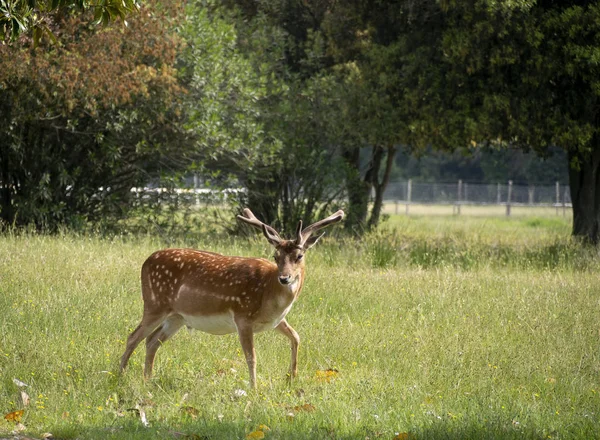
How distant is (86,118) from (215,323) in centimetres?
1047

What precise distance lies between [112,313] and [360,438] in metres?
4.15

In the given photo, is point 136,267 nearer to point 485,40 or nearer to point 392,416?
point 392,416

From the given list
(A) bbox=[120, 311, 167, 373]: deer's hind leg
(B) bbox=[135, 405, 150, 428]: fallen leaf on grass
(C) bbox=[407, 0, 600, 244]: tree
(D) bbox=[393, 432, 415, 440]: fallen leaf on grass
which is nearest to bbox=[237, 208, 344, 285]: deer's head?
(A) bbox=[120, 311, 167, 373]: deer's hind leg

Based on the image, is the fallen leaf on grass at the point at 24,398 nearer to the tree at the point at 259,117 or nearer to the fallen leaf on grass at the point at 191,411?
the fallen leaf on grass at the point at 191,411

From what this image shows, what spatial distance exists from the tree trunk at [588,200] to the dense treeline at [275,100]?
0.13 ft

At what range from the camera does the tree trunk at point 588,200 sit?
19047mm

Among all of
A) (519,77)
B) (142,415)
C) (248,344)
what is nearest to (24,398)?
(142,415)

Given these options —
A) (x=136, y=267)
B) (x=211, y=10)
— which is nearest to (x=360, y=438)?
(x=136, y=267)

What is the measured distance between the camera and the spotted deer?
299 inches

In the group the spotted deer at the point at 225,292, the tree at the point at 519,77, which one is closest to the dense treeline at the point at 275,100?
the tree at the point at 519,77

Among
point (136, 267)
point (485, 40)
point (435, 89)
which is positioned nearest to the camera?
point (136, 267)

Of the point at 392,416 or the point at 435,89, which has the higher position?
the point at 435,89

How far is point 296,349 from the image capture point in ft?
26.1

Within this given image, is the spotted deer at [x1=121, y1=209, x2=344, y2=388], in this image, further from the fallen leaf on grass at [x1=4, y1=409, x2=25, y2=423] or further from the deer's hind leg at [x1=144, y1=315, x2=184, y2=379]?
the fallen leaf on grass at [x1=4, y1=409, x2=25, y2=423]
